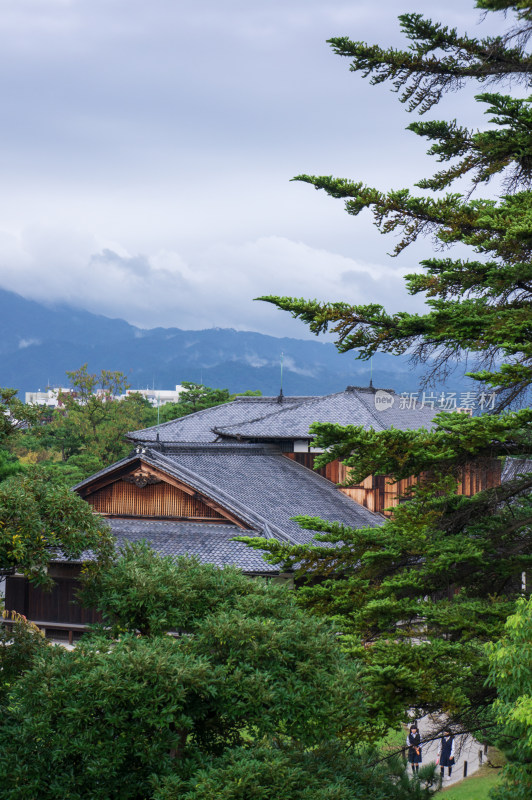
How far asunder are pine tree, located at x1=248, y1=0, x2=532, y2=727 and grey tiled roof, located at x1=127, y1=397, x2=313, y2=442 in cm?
2405

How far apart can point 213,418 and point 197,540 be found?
15.3 metres

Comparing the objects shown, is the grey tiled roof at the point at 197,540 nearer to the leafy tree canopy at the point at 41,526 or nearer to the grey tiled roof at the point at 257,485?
the grey tiled roof at the point at 257,485

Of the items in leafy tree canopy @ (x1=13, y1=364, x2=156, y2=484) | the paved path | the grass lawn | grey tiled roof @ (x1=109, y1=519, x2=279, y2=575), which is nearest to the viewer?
the grass lawn

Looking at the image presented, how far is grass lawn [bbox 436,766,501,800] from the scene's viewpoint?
1453cm

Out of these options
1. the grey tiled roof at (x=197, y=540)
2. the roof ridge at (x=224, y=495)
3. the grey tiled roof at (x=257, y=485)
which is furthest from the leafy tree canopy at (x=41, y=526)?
the roof ridge at (x=224, y=495)

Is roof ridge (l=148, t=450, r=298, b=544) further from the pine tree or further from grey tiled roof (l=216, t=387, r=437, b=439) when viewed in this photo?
the pine tree

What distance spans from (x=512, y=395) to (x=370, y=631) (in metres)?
3.78

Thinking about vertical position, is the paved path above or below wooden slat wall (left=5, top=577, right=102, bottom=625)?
below

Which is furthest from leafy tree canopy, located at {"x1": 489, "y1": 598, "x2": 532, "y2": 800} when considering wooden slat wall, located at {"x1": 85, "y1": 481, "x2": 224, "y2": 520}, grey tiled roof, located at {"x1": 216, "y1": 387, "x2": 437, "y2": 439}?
grey tiled roof, located at {"x1": 216, "y1": 387, "x2": 437, "y2": 439}

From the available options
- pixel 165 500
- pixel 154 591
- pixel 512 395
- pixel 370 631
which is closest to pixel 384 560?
pixel 370 631

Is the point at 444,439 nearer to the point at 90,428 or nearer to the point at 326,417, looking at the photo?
the point at 326,417

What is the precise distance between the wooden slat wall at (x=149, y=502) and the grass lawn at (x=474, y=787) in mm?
10528

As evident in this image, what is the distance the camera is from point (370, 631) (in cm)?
1103

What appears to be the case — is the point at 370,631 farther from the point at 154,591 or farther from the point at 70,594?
the point at 70,594
